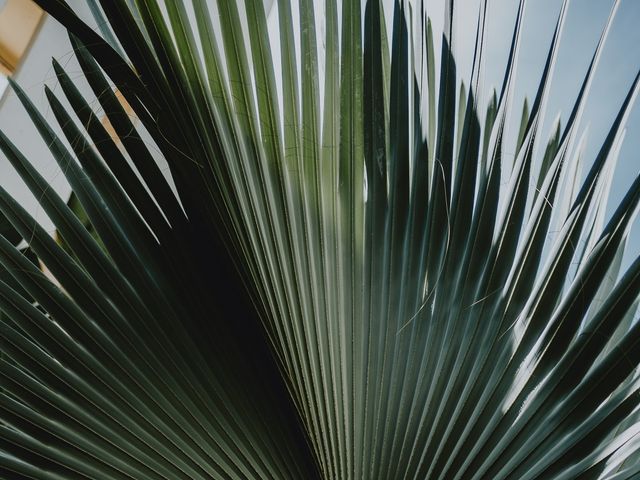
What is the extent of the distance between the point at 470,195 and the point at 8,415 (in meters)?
0.80

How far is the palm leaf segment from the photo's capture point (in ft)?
2.38

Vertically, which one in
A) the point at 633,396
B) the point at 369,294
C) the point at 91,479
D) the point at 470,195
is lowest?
the point at 91,479

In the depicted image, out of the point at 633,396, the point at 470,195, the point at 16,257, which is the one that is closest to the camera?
the point at 633,396

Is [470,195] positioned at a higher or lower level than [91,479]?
higher

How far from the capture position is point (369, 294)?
800 mm

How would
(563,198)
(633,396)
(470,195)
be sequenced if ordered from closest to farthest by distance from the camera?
(633,396)
(470,195)
(563,198)

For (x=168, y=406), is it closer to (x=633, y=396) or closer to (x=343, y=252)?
(x=343, y=252)

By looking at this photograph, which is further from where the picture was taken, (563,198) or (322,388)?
(563,198)

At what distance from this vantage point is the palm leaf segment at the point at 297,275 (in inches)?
28.5

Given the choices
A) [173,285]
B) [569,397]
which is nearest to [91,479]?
[173,285]

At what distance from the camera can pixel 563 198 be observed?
40.0 inches

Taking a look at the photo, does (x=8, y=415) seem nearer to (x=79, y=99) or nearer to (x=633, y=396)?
(x=79, y=99)

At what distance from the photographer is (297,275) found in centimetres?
81

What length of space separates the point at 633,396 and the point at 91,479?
0.81 meters
